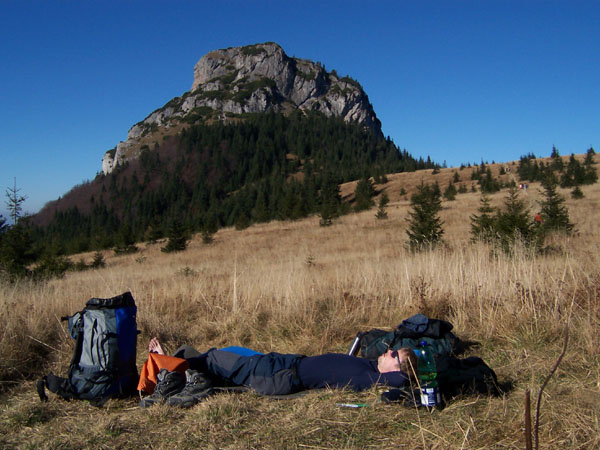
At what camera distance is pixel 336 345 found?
179 inches

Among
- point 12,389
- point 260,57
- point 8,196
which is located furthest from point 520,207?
point 260,57

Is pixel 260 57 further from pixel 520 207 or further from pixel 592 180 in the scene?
pixel 520 207

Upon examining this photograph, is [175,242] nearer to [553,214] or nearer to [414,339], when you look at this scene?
[553,214]

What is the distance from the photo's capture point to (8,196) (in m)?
19.4

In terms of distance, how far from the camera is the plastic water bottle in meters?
2.65

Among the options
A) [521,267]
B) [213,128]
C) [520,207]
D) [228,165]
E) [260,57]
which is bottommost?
[521,267]

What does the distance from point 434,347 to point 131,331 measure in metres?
2.77

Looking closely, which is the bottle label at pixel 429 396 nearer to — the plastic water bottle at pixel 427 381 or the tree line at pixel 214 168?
the plastic water bottle at pixel 427 381

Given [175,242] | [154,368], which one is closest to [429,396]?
[154,368]

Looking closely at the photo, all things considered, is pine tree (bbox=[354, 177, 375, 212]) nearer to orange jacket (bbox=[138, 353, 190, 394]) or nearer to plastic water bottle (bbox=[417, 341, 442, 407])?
orange jacket (bbox=[138, 353, 190, 394])

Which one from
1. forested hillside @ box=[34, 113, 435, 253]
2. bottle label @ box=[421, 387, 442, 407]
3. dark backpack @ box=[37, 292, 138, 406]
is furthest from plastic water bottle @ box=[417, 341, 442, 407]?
forested hillside @ box=[34, 113, 435, 253]

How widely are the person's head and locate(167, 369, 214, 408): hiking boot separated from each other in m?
1.37

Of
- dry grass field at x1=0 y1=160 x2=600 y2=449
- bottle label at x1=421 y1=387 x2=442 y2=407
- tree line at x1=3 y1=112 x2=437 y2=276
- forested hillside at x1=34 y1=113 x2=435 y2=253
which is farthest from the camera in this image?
forested hillside at x1=34 y1=113 x2=435 y2=253

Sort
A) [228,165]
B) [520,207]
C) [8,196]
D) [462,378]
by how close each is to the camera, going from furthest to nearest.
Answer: [228,165] → [8,196] → [520,207] → [462,378]
